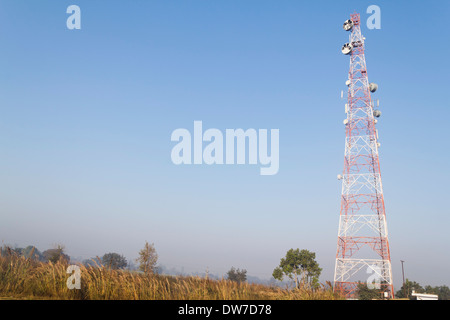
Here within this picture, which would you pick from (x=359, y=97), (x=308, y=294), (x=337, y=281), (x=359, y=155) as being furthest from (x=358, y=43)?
(x=308, y=294)

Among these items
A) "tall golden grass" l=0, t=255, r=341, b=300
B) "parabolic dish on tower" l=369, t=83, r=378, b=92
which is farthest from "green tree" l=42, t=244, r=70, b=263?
"parabolic dish on tower" l=369, t=83, r=378, b=92

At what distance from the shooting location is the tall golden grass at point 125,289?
8219 mm

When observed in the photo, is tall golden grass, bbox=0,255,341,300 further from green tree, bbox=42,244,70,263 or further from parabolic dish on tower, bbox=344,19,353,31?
parabolic dish on tower, bbox=344,19,353,31

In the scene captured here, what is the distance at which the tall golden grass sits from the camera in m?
8.22

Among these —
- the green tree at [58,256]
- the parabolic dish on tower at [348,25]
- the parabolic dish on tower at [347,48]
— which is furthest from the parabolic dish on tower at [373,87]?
the green tree at [58,256]

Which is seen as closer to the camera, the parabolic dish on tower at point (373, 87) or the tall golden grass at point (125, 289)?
the tall golden grass at point (125, 289)

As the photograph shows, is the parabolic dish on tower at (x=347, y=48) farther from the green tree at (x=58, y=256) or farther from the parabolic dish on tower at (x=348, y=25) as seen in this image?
the green tree at (x=58, y=256)

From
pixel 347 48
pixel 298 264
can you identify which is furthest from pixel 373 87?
pixel 298 264
